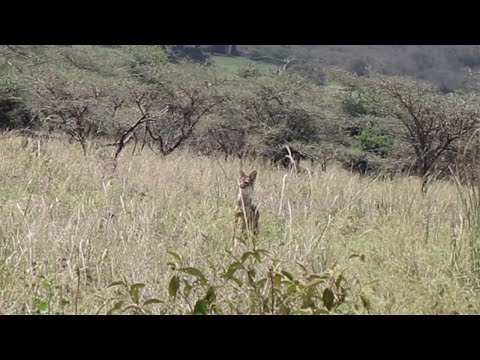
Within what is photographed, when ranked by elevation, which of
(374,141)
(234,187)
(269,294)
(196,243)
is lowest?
(374,141)

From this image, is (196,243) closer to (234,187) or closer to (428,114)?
(234,187)

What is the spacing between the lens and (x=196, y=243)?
362 centimetres

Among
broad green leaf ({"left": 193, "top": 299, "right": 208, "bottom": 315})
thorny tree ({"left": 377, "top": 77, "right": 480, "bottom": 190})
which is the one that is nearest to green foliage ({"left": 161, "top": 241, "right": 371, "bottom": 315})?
broad green leaf ({"left": 193, "top": 299, "right": 208, "bottom": 315})

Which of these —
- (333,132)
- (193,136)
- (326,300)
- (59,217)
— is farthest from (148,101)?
(326,300)

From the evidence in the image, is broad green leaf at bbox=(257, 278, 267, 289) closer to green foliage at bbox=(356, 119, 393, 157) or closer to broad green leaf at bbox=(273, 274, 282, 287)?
broad green leaf at bbox=(273, 274, 282, 287)

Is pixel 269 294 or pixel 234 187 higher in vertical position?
pixel 269 294

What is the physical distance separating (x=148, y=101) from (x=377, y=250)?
9.97 metres

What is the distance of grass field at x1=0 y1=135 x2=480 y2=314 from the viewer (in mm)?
2418

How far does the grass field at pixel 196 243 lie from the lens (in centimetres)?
242

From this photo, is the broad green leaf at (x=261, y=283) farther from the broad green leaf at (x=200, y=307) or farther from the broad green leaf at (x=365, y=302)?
the broad green leaf at (x=365, y=302)

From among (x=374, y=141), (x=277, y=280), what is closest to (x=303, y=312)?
(x=277, y=280)

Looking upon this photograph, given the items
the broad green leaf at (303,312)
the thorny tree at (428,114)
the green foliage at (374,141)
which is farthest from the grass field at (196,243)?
the green foliage at (374,141)

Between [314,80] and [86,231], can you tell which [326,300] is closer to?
[86,231]

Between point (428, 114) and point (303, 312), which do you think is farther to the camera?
point (428, 114)
